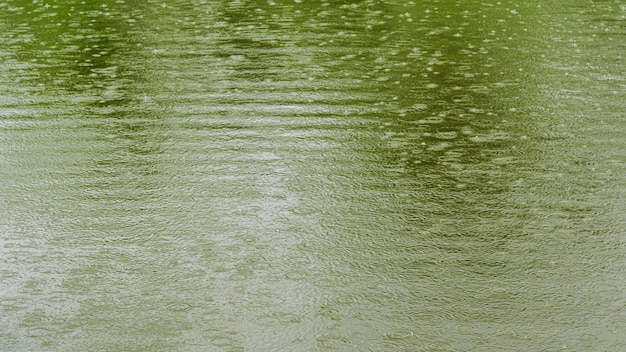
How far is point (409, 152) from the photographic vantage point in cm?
1327

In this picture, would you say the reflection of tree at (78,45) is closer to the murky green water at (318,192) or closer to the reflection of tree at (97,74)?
the reflection of tree at (97,74)

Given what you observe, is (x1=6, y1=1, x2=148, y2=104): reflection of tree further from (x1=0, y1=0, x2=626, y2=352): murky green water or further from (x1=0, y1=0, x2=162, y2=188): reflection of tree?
(x1=0, y1=0, x2=626, y2=352): murky green water

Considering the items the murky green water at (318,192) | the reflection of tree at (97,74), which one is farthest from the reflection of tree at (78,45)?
the murky green water at (318,192)

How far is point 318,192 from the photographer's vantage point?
472 inches

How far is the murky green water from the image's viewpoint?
8.87m

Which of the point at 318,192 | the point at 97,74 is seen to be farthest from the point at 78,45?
the point at 318,192

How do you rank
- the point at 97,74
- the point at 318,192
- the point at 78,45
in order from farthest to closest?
the point at 78,45 < the point at 97,74 < the point at 318,192

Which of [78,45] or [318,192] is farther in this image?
[78,45]

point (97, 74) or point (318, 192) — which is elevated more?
point (97, 74)

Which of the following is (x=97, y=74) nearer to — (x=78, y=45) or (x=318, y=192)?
(x=78, y=45)

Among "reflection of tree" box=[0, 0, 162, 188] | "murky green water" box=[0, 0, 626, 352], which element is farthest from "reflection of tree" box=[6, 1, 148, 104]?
"murky green water" box=[0, 0, 626, 352]

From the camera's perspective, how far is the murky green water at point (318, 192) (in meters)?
8.87

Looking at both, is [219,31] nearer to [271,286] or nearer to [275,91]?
[275,91]

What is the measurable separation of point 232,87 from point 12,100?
4.81 meters
